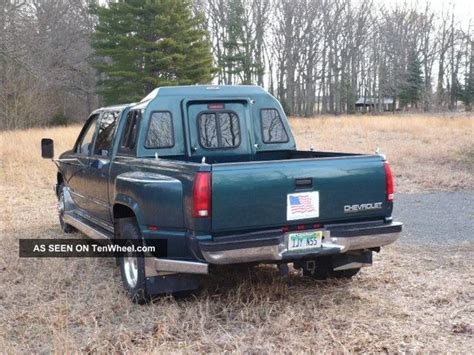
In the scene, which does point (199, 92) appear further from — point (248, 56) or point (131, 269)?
point (248, 56)

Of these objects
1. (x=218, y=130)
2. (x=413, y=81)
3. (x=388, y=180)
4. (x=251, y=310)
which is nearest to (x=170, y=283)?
(x=251, y=310)

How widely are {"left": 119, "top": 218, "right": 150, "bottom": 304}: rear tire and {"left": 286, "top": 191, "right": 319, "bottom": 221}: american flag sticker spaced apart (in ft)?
4.47

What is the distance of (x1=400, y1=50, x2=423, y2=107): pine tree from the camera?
6291cm

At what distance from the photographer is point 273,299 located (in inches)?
188

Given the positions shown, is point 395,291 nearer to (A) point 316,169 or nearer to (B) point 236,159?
(A) point 316,169

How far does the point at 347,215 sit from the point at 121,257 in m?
2.18

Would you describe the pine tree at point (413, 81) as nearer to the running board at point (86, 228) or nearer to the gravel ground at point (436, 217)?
the gravel ground at point (436, 217)

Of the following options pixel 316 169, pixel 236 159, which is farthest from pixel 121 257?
pixel 316 169

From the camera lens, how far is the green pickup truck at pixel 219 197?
13.1 ft

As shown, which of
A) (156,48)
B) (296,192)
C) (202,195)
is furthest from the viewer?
(156,48)

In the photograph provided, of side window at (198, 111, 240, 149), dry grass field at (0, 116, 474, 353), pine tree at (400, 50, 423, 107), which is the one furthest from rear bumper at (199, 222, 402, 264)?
pine tree at (400, 50, 423, 107)

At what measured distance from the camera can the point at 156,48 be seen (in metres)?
35.7

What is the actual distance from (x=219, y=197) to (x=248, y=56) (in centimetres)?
5237

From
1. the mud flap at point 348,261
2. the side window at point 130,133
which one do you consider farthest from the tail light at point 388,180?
the side window at point 130,133
